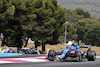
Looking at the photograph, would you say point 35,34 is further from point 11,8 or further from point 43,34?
point 11,8

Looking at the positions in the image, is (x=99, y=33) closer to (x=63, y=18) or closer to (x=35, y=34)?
(x=63, y=18)

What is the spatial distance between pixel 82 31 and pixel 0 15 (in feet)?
294

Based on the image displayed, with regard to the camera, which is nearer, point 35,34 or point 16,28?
point 16,28

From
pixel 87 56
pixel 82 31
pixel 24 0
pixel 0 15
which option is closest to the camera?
pixel 87 56

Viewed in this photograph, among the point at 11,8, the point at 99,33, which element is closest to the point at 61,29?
the point at 11,8

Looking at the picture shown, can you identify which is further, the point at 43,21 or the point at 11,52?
the point at 43,21

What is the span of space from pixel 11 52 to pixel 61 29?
30.7 metres

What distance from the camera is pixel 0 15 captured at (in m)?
50.4

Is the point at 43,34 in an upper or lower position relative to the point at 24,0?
lower

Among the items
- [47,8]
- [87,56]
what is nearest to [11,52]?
[87,56]

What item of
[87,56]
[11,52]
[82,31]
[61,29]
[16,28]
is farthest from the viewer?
[82,31]

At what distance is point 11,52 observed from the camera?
36.2 metres

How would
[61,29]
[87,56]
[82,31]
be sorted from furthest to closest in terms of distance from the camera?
[82,31]
[61,29]
[87,56]

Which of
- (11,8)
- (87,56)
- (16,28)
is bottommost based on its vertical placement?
(87,56)
